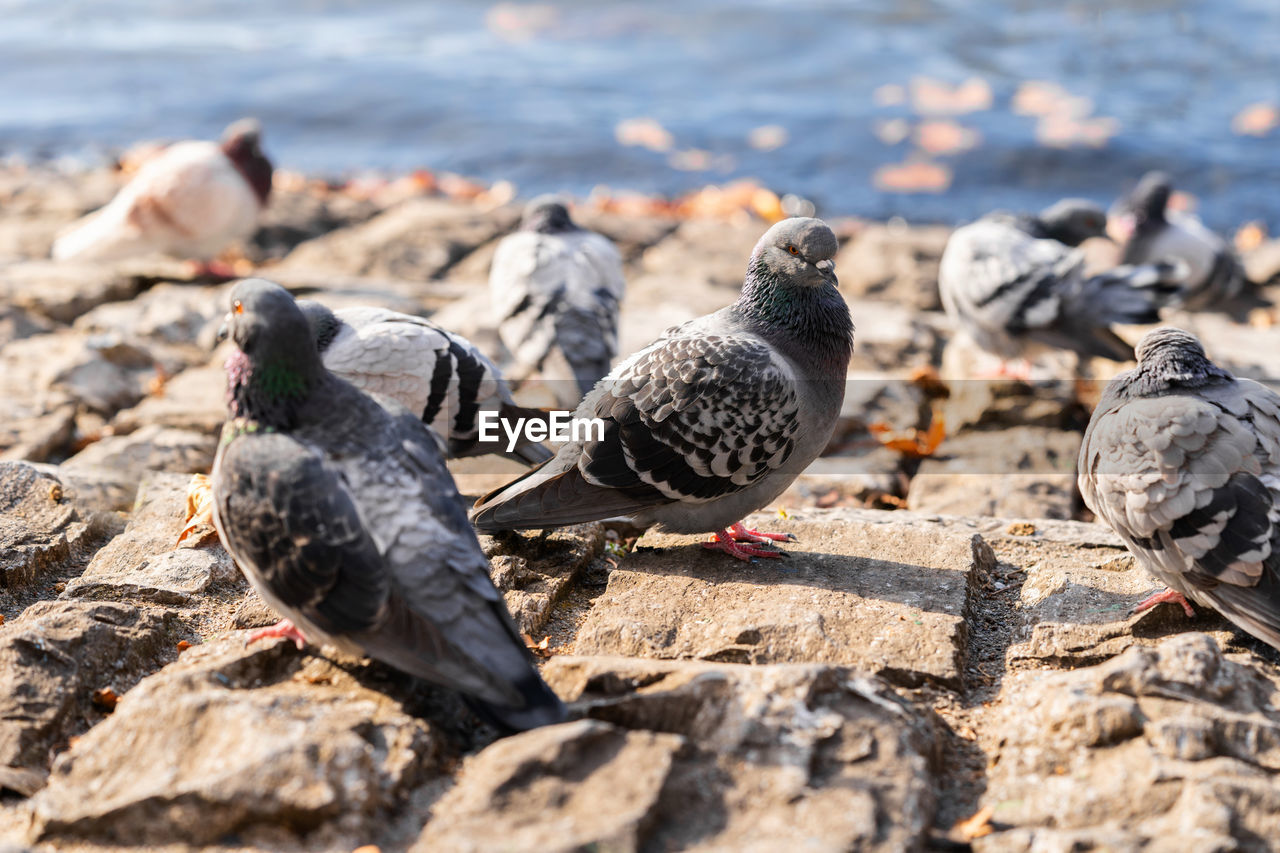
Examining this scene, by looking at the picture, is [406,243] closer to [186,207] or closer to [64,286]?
[186,207]

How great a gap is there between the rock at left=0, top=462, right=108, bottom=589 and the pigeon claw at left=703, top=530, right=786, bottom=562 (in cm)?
229

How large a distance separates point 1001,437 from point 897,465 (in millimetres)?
695

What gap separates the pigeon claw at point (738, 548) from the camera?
3.98 meters

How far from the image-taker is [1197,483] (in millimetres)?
3250

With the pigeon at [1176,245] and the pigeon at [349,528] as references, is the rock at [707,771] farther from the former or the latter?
the pigeon at [1176,245]

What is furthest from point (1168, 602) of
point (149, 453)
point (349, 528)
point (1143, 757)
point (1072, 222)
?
point (1072, 222)

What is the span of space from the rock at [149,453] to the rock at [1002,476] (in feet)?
10.8

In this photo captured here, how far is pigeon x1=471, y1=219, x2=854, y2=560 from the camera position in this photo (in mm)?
3863

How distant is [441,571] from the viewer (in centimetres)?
285

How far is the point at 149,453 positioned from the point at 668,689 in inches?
127

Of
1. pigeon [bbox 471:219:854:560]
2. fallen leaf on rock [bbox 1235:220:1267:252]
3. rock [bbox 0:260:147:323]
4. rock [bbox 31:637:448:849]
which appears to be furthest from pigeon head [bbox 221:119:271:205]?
fallen leaf on rock [bbox 1235:220:1267:252]

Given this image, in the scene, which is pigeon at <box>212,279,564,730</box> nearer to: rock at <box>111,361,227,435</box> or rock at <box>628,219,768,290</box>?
rock at <box>111,361,227,435</box>

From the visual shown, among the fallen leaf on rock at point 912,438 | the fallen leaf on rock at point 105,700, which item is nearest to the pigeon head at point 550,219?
the fallen leaf on rock at point 912,438

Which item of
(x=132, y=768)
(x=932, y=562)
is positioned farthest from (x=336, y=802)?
(x=932, y=562)
